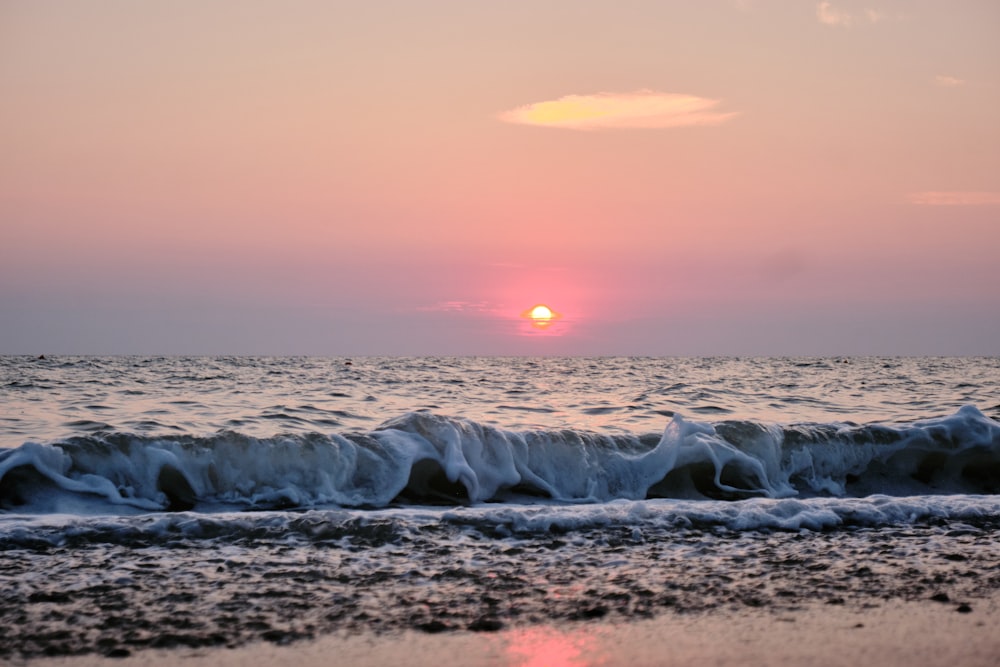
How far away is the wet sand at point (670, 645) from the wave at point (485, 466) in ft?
16.2

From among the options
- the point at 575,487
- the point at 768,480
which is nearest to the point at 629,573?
the point at 575,487

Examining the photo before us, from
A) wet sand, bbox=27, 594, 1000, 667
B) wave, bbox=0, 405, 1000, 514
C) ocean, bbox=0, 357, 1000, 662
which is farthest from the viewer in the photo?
wave, bbox=0, 405, 1000, 514

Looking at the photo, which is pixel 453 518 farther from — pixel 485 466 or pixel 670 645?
pixel 670 645

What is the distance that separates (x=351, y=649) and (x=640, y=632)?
1386 millimetres

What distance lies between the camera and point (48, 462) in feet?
29.1

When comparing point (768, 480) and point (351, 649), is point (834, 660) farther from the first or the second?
point (768, 480)

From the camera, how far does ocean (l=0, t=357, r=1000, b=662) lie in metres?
4.59

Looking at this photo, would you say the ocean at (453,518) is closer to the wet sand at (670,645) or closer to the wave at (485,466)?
the wave at (485,466)

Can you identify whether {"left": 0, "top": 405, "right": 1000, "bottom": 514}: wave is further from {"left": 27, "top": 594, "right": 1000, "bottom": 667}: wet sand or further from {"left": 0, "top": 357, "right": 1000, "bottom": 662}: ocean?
{"left": 27, "top": 594, "right": 1000, "bottom": 667}: wet sand

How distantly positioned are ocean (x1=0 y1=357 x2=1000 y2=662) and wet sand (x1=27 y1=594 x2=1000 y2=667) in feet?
0.53

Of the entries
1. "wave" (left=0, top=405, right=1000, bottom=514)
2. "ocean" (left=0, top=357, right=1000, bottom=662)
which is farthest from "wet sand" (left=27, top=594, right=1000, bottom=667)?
"wave" (left=0, top=405, right=1000, bottom=514)

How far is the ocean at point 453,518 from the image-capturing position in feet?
15.1

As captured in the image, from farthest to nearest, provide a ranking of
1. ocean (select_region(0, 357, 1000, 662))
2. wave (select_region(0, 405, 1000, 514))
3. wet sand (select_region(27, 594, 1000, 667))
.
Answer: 1. wave (select_region(0, 405, 1000, 514))
2. ocean (select_region(0, 357, 1000, 662))
3. wet sand (select_region(27, 594, 1000, 667))

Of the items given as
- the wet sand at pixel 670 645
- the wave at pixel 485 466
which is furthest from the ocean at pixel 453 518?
the wet sand at pixel 670 645
